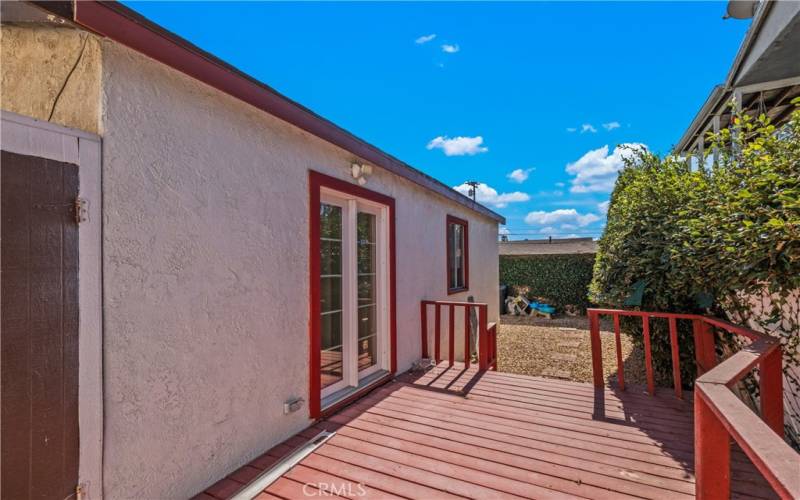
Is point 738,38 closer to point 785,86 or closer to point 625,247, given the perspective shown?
point 785,86

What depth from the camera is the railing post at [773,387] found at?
246 centimetres

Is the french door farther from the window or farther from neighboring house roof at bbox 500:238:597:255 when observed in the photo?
neighboring house roof at bbox 500:238:597:255

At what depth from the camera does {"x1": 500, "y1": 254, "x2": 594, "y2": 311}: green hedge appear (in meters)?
12.4

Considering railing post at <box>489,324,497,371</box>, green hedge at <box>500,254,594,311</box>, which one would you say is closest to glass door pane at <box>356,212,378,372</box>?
railing post at <box>489,324,497,371</box>

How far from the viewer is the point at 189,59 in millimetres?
2062

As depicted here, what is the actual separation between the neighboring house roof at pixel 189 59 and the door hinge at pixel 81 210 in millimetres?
794

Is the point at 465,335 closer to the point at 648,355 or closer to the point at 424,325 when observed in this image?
the point at 424,325

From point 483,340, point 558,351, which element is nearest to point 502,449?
point 483,340

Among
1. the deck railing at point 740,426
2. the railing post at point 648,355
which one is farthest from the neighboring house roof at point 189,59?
the railing post at point 648,355

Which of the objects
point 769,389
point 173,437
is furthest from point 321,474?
point 769,389

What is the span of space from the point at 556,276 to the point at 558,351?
5777 millimetres

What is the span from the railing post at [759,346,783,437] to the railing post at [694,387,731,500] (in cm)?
142

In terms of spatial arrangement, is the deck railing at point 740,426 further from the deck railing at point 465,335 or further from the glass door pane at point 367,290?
the glass door pane at point 367,290

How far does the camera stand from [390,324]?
432 centimetres
